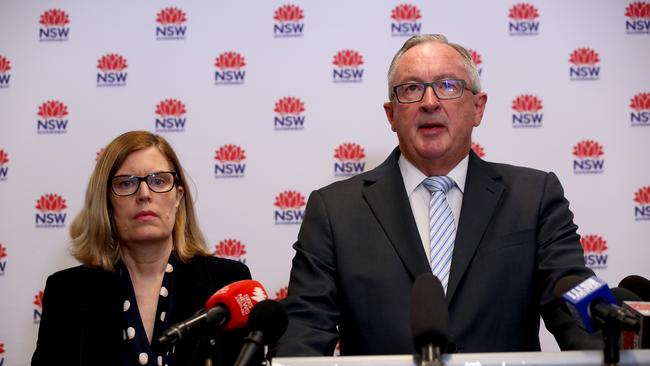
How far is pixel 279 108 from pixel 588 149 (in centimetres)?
161

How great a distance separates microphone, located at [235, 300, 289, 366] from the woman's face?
1434mm

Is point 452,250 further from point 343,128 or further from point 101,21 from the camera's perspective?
point 101,21

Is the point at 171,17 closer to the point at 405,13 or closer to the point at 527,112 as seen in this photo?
the point at 405,13

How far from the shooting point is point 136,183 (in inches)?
117

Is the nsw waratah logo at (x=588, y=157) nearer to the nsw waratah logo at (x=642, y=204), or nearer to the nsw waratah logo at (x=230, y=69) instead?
the nsw waratah logo at (x=642, y=204)

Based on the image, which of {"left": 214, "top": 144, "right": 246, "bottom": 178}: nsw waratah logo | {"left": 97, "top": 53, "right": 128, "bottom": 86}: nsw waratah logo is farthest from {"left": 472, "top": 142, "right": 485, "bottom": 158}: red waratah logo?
{"left": 97, "top": 53, "right": 128, "bottom": 86}: nsw waratah logo

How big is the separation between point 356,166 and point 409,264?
4.19 ft

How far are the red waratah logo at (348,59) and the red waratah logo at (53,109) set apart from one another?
4.80 ft

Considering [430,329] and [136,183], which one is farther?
[136,183]

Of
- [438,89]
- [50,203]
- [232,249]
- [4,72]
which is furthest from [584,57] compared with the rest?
[4,72]

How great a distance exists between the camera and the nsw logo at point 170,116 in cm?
361

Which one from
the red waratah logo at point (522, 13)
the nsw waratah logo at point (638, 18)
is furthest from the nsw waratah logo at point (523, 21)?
the nsw waratah logo at point (638, 18)

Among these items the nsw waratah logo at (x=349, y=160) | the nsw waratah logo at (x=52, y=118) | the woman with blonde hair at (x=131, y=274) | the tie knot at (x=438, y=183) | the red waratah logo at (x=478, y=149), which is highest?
the nsw waratah logo at (x=52, y=118)

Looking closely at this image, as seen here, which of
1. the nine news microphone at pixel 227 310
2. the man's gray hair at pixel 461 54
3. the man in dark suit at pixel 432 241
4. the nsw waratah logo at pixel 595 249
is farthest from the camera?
the nsw waratah logo at pixel 595 249
